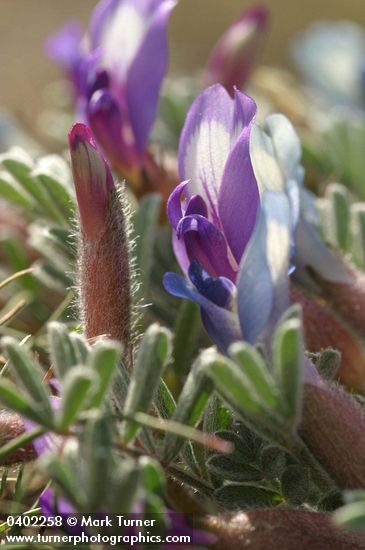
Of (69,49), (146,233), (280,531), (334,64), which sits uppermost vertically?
(334,64)

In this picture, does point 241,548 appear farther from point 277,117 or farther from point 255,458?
point 277,117

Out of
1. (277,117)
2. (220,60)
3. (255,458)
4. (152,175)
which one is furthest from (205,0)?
(255,458)

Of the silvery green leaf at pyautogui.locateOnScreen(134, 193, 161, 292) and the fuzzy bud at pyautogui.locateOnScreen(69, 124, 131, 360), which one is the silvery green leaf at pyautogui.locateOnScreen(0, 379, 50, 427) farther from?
the silvery green leaf at pyautogui.locateOnScreen(134, 193, 161, 292)

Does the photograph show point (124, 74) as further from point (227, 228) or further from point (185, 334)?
point (227, 228)

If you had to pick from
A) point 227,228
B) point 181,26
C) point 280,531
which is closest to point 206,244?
point 227,228

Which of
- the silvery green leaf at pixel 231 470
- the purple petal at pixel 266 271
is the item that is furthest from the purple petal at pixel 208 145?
the silvery green leaf at pixel 231 470

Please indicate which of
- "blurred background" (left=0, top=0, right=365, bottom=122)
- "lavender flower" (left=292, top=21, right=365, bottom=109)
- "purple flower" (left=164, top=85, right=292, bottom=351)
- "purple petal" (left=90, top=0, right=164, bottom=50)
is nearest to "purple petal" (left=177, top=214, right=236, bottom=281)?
"purple flower" (left=164, top=85, right=292, bottom=351)
